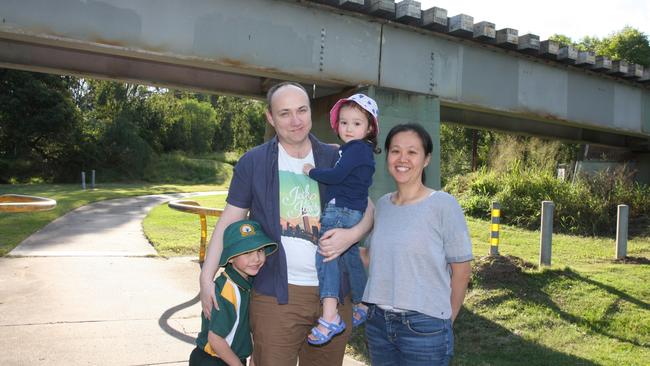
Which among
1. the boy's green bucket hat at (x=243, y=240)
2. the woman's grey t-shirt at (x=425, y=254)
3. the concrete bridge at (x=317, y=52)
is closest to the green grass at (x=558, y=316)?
the concrete bridge at (x=317, y=52)

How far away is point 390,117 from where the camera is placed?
Result: 6777mm

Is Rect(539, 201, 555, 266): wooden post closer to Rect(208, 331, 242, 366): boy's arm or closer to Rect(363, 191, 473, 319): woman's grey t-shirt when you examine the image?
Rect(363, 191, 473, 319): woman's grey t-shirt

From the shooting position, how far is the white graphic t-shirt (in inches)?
105

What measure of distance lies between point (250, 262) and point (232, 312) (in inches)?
10.7

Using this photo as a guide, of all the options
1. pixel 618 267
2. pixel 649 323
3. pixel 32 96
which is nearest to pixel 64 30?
pixel 649 323

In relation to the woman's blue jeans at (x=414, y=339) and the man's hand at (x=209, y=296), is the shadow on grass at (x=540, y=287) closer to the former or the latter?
the woman's blue jeans at (x=414, y=339)

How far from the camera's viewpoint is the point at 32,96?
30.7m

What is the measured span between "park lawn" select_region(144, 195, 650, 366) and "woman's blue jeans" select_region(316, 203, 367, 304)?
243 cm

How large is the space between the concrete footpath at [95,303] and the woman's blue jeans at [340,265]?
231cm

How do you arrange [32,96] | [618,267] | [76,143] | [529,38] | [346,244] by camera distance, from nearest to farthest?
1. [346,244]
2. [529,38]
3. [618,267]
4. [32,96]
5. [76,143]

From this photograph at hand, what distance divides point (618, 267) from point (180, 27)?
7723 millimetres

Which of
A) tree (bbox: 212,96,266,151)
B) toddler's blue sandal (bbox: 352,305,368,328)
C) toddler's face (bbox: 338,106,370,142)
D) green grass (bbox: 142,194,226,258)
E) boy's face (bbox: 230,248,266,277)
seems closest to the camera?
boy's face (bbox: 230,248,266,277)

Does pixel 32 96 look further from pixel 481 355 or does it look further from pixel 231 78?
pixel 481 355

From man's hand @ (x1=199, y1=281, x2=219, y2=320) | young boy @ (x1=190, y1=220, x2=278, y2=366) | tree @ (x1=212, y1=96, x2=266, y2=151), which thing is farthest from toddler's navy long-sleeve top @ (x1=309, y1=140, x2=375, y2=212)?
tree @ (x1=212, y1=96, x2=266, y2=151)
